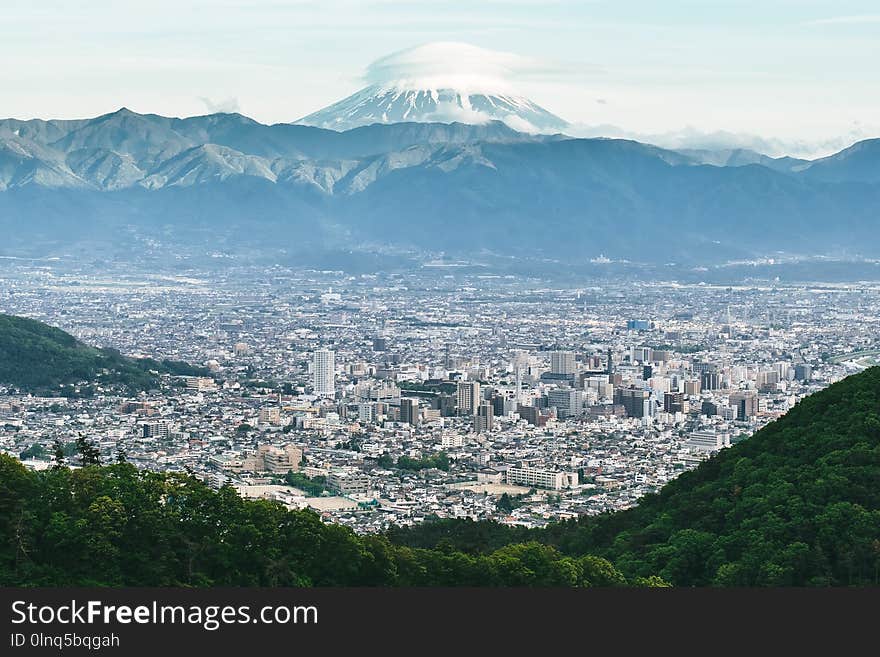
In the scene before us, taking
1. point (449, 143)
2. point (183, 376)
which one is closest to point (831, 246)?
point (449, 143)

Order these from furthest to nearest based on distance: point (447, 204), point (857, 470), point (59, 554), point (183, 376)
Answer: point (447, 204), point (183, 376), point (857, 470), point (59, 554)

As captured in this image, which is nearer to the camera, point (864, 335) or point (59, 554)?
point (59, 554)

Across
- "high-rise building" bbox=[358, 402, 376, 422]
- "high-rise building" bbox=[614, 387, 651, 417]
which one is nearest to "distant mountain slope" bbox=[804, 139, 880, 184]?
"high-rise building" bbox=[614, 387, 651, 417]

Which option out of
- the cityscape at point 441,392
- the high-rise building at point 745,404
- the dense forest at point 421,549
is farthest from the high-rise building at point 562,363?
the dense forest at point 421,549

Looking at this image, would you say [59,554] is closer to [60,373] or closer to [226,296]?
[60,373]

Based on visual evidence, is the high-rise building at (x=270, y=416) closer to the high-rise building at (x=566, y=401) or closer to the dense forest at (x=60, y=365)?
the dense forest at (x=60, y=365)

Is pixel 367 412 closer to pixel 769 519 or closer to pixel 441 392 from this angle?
pixel 441 392
